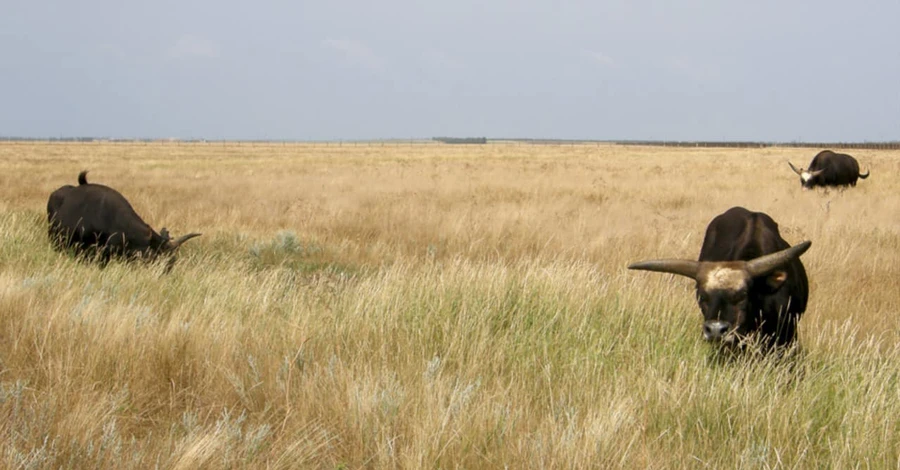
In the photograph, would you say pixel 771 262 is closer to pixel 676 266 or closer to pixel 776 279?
pixel 776 279

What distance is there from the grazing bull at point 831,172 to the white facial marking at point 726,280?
760 inches

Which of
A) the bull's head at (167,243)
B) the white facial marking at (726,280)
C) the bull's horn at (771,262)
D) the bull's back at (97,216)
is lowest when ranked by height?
the bull's head at (167,243)

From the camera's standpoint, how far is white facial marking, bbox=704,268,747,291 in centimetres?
493

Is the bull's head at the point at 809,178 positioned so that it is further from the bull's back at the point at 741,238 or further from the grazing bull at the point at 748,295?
the grazing bull at the point at 748,295

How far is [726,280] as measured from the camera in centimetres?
496

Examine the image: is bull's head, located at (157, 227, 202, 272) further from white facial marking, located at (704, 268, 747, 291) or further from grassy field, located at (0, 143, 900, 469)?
white facial marking, located at (704, 268, 747, 291)

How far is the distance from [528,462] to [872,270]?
734 centimetres

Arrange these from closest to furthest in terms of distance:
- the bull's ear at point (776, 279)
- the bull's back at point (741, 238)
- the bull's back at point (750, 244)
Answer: the bull's ear at point (776, 279) → the bull's back at point (750, 244) → the bull's back at point (741, 238)

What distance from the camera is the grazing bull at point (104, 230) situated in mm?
8820

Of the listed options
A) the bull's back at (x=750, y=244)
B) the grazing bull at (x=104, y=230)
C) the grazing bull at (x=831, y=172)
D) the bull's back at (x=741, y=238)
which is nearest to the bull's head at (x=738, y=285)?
the bull's back at (x=750, y=244)

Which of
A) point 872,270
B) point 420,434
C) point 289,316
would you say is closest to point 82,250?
point 289,316

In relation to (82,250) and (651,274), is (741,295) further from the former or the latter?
(82,250)

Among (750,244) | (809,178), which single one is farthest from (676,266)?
(809,178)

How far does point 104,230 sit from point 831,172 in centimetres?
2141
